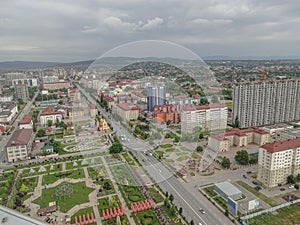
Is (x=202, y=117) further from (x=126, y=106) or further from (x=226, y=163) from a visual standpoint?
(x=226, y=163)

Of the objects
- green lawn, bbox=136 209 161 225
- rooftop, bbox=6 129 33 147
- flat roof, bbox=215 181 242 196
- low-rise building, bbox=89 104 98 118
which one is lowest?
green lawn, bbox=136 209 161 225

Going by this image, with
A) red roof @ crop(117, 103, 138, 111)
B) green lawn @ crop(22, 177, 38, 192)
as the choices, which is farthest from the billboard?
green lawn @ crop(22, 177, 38, 192)

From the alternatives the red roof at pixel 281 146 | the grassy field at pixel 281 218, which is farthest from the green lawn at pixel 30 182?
the red roof at pixel 281 146

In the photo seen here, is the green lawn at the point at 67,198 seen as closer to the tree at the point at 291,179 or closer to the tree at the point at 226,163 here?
the tree at the point at 226,163

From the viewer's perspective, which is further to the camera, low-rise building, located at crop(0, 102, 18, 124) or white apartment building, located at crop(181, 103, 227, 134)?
low-rise building, located at crop(0, 102, 18, 124)

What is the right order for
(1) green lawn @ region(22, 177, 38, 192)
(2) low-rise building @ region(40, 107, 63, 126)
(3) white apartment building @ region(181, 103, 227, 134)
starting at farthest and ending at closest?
1. (2) low-rise building @ region(40, 107, 63, 126)
2. (1) green lawn @ region(22, 177, 38, 192)
3. (3) white apartment building @ region(181, 103, 227, 134)

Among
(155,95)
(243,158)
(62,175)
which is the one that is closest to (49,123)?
(62,175)

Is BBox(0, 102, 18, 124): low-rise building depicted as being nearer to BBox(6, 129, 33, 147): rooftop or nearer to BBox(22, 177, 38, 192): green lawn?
BBox(6, 129, 33, 147): rooftop
